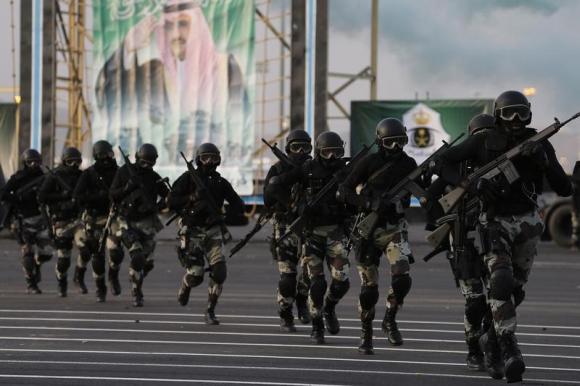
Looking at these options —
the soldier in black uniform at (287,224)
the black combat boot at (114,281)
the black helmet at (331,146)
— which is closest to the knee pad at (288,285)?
the soldier in black uniform at (287,224)

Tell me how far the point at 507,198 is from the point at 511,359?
53.0 inches

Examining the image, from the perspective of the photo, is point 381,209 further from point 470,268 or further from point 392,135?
point 470,268

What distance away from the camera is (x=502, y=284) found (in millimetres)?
11516

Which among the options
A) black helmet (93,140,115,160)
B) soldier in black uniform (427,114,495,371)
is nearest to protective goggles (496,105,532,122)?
soldier in black uniform (427,114,495,371)

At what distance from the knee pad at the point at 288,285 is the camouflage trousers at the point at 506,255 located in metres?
4.32

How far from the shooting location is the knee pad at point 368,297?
13961 mm

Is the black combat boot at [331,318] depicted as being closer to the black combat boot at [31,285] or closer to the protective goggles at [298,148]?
the protective goggles at [298,148]

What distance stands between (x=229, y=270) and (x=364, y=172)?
12.2 metres

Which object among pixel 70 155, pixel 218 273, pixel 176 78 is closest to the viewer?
pixel 218 273

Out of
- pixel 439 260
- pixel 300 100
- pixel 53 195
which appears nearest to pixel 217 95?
pixel 300 100

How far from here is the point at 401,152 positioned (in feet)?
46.0

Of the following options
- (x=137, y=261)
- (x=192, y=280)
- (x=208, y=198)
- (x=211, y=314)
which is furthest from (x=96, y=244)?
(x=211, y=314)

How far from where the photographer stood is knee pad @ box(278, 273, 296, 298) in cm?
1608

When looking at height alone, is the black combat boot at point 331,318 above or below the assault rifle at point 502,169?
below
